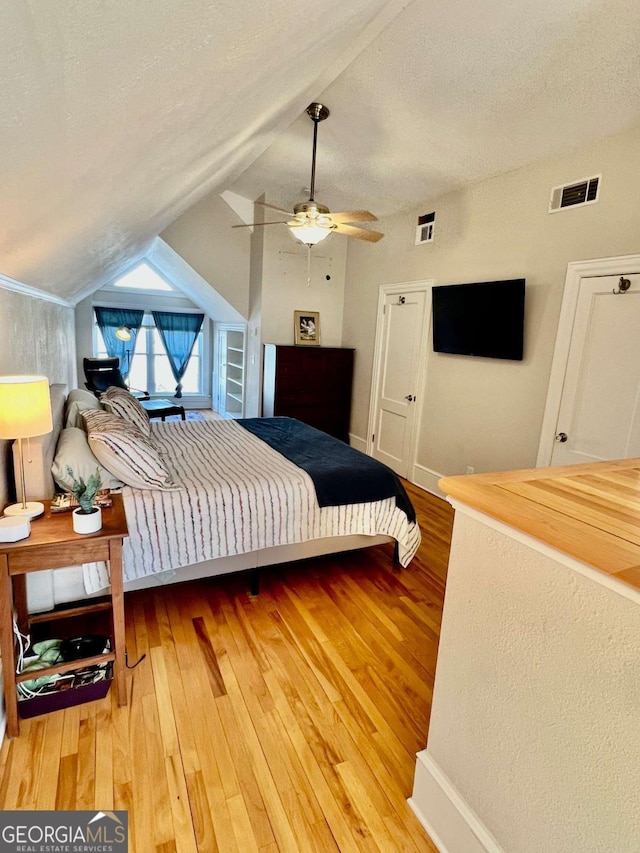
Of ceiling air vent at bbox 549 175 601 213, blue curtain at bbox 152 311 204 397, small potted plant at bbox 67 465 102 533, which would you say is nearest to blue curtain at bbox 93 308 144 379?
blue curtain at bbox 152 311 204 397

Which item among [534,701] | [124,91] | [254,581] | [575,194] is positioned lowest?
[254,581]

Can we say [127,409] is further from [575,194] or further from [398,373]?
[575,194]

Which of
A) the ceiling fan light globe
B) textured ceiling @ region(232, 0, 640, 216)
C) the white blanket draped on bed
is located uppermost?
textured ceiling @ region(232, 0, 640, 216)

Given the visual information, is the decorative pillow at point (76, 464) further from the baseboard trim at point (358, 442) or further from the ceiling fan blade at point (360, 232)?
the baseboard trim at point (358, 442)

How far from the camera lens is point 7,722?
1.62m

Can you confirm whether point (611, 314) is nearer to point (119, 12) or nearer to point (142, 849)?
point (119, 12)

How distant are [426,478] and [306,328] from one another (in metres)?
2.56

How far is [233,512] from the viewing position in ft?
7.79

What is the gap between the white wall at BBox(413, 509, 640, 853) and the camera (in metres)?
0.87

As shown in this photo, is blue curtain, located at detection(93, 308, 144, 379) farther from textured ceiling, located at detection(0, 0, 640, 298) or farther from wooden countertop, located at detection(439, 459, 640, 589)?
wooden countertop, located at detection(439, 459, 640, 589)

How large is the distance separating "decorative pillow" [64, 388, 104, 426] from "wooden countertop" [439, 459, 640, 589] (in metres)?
2.56

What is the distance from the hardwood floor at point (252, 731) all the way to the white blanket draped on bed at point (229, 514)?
1.24ft

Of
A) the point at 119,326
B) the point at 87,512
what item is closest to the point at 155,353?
the point at 119,326

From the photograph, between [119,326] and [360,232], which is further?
[119,326]
